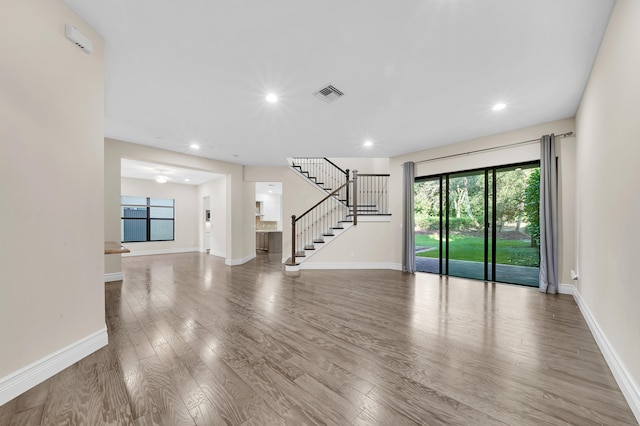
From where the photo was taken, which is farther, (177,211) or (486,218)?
(177,211)

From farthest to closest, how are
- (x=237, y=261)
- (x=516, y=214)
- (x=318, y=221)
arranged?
(x=318, y=221)
(x=237, y=261)
(x=516, y=214)

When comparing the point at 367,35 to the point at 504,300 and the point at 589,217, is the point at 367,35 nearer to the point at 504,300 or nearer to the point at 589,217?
the point at 589,217

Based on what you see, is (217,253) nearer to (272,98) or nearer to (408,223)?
(408,223)

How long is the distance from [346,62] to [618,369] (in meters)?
3.44

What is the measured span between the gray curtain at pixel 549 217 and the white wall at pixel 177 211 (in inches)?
409

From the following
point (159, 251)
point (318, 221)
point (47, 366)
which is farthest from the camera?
point (159, 251)

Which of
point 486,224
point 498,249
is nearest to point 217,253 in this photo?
point 486,224

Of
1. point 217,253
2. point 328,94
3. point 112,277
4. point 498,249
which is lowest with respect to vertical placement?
point 217,253

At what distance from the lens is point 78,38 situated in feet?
6.40

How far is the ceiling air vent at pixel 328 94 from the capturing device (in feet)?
9.73

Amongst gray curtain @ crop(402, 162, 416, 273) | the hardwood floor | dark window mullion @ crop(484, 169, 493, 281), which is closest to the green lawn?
dark window mullion @ crop(484, 169, 493, 281)

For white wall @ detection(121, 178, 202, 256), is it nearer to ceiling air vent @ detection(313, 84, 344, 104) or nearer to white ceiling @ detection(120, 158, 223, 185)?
white ceiling @ detection(120, 158, 223, 185)

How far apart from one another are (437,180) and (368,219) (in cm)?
188

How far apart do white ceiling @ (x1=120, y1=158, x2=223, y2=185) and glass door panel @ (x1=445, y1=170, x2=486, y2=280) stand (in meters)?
6.48
